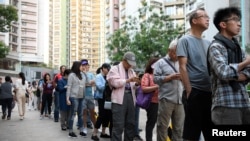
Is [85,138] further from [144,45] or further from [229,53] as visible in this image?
[144,45]

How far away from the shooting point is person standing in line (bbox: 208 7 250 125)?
3436mm

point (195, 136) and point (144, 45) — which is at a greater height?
point (144, 45)

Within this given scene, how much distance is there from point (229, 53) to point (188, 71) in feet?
2.71

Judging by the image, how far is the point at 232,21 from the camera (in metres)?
3.73

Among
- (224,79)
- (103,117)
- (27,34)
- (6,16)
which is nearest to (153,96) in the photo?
(103,117)

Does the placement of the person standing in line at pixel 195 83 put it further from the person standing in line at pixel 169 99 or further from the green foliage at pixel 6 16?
the green foliage at pixel 6 16

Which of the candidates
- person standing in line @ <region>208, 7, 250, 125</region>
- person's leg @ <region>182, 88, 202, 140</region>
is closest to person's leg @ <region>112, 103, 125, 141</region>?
person's leg @ <region>182, 88, 202, 140</region>

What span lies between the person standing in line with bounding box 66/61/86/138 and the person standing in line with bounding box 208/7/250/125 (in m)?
6.24

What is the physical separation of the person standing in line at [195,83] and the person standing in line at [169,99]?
1686mm

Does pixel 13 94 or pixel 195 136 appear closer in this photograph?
pixel 195 136

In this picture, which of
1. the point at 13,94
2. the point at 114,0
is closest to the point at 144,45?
the point at 13,94

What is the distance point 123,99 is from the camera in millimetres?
6758

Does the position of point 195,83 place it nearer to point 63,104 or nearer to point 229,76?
point 229,76

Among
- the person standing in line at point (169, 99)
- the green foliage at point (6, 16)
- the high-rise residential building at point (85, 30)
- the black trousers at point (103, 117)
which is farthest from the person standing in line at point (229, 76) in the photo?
the high-rise residential building at point (85, 30)
